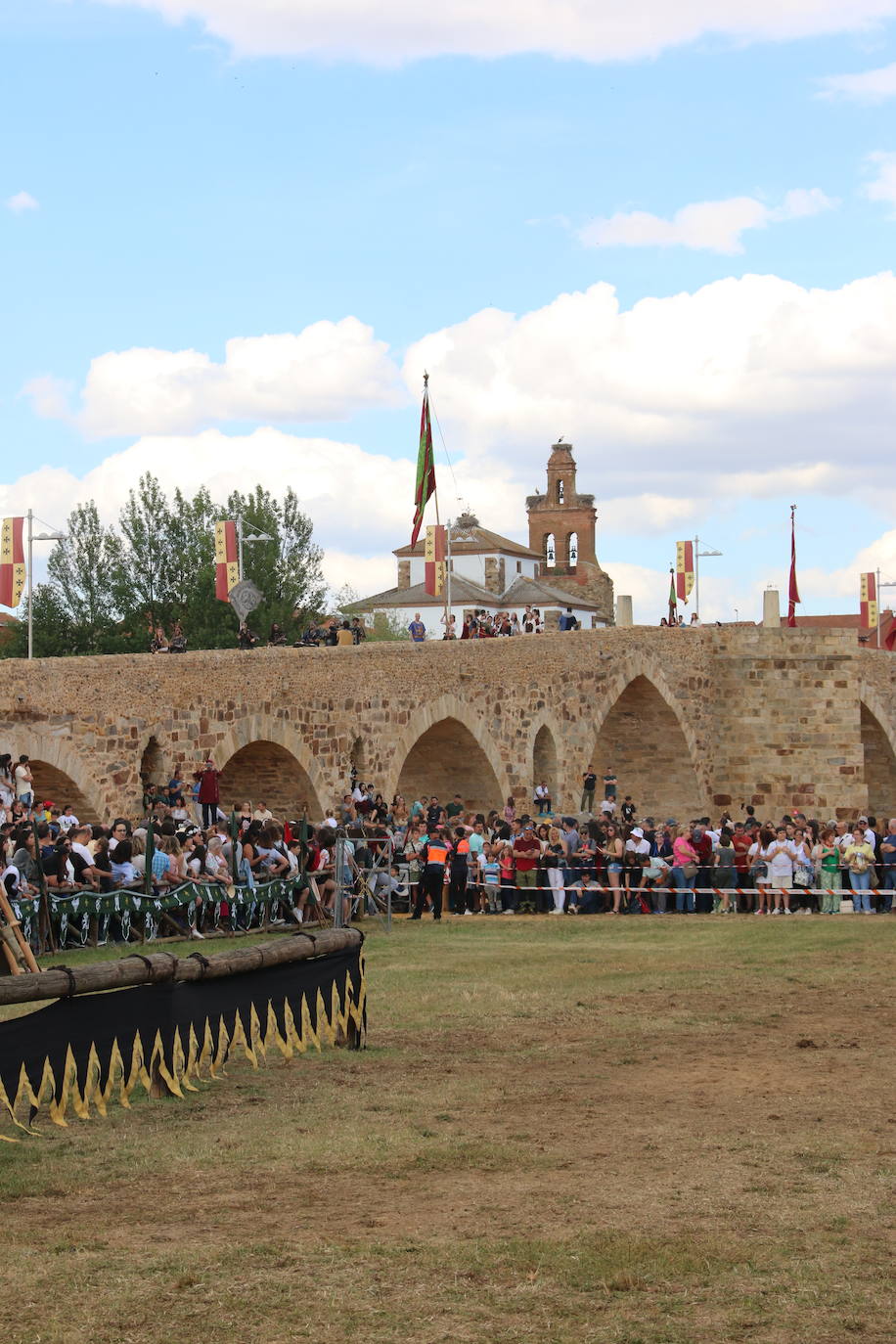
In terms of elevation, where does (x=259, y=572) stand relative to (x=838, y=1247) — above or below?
above

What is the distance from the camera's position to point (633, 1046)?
34.5 feet

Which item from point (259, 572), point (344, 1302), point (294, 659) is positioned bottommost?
point (344, 1302)

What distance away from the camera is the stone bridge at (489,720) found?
20.7m

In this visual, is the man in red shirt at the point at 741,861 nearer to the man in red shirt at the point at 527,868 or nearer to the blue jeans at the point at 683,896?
the blue jeans at the point at 683,896

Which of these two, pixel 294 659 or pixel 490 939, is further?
pixel 294 659

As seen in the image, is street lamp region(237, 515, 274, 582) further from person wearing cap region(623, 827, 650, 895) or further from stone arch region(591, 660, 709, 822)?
person wearing cap region(623, 827, 650, 895)

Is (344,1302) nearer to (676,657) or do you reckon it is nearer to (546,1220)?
(546,1220)

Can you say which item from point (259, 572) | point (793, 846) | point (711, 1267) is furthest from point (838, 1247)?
point (259, 572)

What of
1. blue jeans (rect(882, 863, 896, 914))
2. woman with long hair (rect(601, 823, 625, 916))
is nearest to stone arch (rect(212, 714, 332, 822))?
woman with long hair (rect(601, 823, 625, 916))

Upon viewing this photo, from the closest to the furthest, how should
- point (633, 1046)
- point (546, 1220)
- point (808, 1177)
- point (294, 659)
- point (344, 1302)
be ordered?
point (344, 1302) < point (546, 1220) < point (808, 1177) < point (633, 1046) < point (294, 659)

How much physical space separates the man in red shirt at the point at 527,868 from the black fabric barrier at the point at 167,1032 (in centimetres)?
1010

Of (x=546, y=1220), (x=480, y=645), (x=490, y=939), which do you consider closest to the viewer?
(x=546, y=1220)

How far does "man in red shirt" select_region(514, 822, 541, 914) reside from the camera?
20719 mm

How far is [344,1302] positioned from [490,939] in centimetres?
1168
